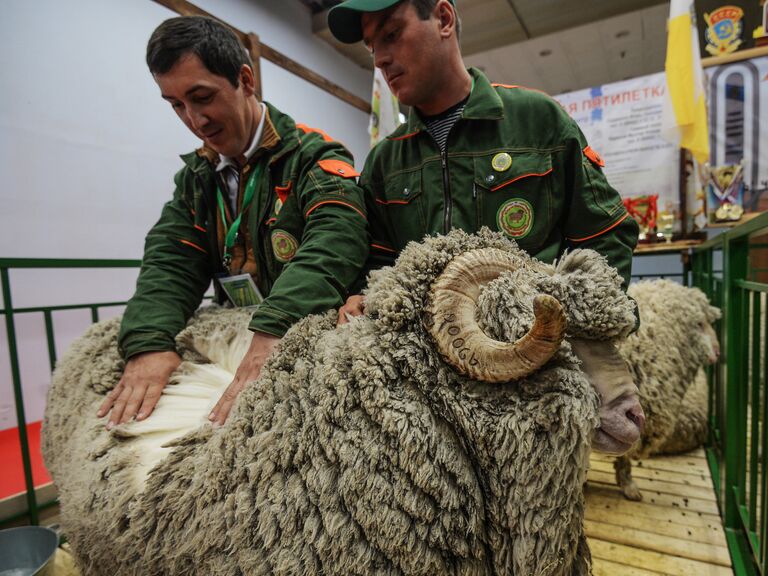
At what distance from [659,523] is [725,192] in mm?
2786

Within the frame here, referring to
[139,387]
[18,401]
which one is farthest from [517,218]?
[18,401]

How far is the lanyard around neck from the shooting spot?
149 centimetres

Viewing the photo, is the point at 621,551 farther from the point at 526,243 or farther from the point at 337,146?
the point at 337,146

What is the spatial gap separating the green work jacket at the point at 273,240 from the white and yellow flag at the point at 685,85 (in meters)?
3.08

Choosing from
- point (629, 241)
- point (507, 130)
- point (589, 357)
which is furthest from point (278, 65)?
point (589, 357)

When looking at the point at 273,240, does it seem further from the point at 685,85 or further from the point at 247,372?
the point at 685,85

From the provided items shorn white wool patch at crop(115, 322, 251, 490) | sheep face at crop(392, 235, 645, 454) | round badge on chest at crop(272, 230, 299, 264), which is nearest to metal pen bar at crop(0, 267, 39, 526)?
shorn white wool patch at crop(115, 322, 251, 490)

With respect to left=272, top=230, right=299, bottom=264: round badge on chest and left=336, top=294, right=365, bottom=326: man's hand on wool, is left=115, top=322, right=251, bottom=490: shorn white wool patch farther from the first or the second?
left=336, top=294, right=365, bottom=326: man's hand on wool

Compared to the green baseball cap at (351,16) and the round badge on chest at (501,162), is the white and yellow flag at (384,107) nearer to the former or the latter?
the green baseball cap at (351,16)

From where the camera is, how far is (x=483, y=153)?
4.45 feet

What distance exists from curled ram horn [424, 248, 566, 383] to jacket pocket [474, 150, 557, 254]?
44 centimetres

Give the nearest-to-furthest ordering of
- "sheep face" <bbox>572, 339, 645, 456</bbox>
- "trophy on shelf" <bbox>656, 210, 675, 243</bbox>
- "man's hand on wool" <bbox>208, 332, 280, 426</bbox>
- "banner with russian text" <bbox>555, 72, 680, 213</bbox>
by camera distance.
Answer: "sheep face" <bbox>572, 339, 645, 456</bbox>
"man's hand on wool" <bbox>208, 332, 280, 426</bbox>
"trophy on shelf" <bbox>656, 210, 675, 243</bbox>
"banner with russian text" <bbox>555, 72, 680, 213</bbox>

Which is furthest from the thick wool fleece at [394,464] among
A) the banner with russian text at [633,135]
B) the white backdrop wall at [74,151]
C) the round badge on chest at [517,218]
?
the banner with russian text at [633,135]

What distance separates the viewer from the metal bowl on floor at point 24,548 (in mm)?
1732
